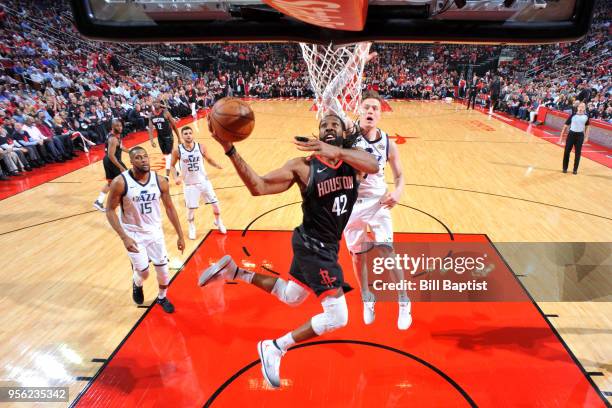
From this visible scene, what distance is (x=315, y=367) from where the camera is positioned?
11.4 ft

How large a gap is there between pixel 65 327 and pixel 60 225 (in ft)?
10.3

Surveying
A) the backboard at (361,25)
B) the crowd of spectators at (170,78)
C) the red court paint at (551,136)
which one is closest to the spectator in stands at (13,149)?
the crowd of spectators at (170,78)

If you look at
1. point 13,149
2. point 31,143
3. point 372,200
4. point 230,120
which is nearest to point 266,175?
point 230,120

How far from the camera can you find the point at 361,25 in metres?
2.10

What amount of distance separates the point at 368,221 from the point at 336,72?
5.17 m

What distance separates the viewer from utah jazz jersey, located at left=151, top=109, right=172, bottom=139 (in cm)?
863

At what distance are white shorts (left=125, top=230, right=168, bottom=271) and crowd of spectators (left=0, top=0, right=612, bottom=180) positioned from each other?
7153 mm

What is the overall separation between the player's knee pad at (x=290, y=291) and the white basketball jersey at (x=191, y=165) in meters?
2.98

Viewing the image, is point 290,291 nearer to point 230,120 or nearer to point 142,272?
point 230,120

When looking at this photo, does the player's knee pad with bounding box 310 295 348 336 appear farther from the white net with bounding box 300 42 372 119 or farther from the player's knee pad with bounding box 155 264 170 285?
the white net with bounding box 300 42 372 119

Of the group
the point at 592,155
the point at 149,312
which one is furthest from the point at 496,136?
the point at 149,312

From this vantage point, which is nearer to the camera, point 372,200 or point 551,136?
point 372,200

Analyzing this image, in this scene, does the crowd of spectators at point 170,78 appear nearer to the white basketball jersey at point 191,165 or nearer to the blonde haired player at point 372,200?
the white basketball jersey at point 191,165

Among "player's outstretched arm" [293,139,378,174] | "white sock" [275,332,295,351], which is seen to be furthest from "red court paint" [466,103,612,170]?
"white sock" [275,332,295,351]
